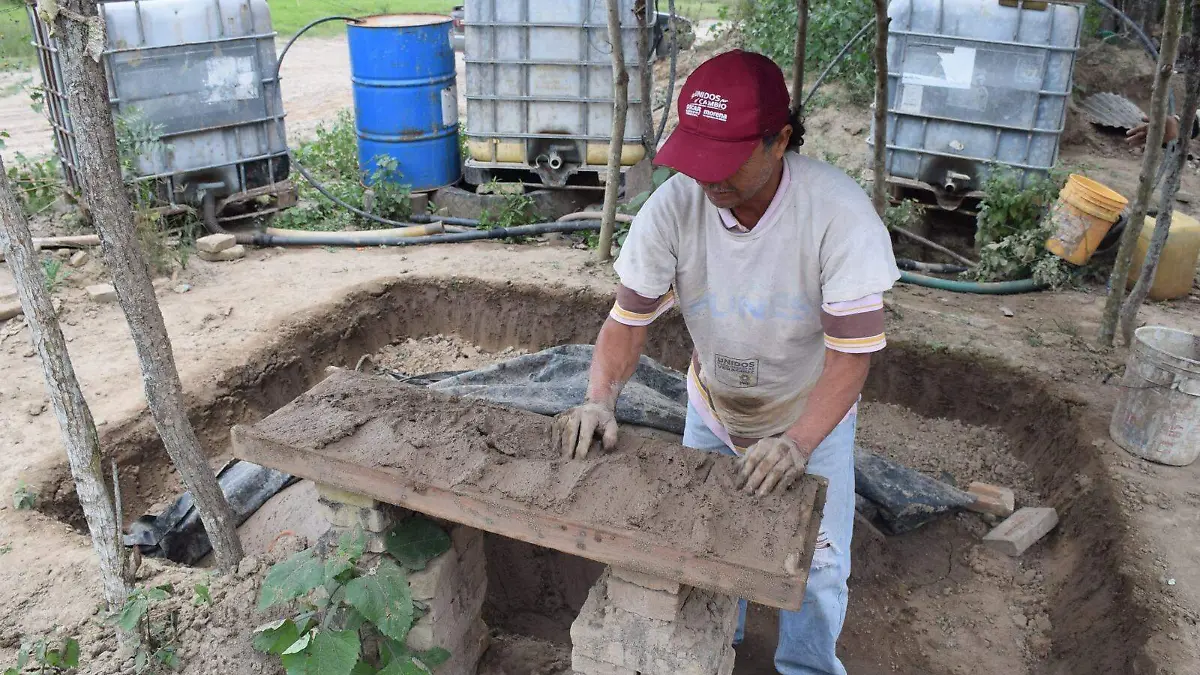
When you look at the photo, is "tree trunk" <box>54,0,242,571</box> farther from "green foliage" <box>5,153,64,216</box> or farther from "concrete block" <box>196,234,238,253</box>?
"green foliage" <box>5,153,64,216</box>

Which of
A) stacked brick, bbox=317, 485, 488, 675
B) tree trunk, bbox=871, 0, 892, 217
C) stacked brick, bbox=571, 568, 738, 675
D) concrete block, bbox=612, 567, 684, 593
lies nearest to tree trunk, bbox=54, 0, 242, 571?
stacked brick, bbox=317, 485, 488, 675

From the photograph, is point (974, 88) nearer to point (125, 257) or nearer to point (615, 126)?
point (615, 126)

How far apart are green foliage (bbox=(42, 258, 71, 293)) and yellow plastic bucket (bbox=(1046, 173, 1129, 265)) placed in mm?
6695

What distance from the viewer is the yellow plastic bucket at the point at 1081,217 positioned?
5840 mm

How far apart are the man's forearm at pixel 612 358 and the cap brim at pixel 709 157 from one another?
0.54 m

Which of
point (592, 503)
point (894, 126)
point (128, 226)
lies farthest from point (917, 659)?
Result: point (894, 126)

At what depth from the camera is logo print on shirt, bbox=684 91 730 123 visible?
2188mm

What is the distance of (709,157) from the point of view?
7.20 ft

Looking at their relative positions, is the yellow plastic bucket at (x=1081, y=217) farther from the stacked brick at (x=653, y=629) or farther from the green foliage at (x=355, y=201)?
the green foliage at (x=355, y=201)

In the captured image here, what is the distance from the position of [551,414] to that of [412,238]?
3.64 metres

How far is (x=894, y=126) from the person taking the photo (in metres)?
6.89

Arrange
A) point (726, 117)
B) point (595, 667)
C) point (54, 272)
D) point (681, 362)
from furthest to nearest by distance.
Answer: point (681, 362)
point (54, 272)
point (595, 667)
point (726, 117)

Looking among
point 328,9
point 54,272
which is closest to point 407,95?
point 54,272

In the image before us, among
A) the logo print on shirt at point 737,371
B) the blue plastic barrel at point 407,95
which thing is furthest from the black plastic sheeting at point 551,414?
the blue plastic barrel at point 407,95
